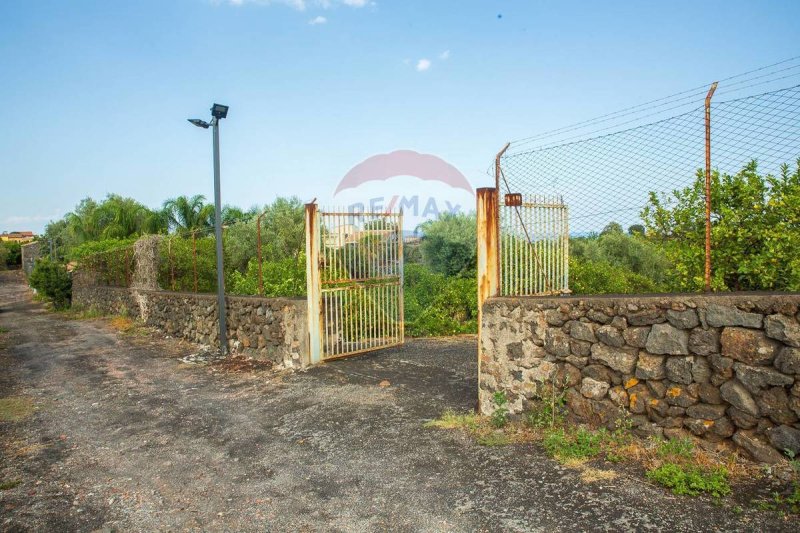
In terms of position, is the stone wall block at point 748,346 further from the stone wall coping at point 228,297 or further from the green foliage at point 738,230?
the stone wall coping at point 228,297

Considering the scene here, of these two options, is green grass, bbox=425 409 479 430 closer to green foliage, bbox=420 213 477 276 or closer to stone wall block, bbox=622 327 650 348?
stone wall block, bbox=622 327 650 348

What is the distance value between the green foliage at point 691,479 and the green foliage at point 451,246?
13.4 m

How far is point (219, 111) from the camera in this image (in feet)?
33.4

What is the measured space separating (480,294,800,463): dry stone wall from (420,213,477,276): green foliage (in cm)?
1193

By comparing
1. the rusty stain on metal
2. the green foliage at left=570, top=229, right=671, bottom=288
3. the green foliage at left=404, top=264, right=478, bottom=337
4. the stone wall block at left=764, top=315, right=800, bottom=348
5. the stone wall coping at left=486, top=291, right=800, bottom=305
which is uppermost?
the rusty stain on metal

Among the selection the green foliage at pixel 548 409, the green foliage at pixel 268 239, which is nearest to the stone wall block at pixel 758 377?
the green foliage at pixel 548 409

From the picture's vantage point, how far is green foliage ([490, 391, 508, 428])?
211 inches

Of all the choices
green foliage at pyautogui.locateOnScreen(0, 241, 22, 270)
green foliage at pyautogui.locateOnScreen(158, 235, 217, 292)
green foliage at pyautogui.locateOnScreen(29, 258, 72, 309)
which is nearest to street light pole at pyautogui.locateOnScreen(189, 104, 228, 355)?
green foliage at pyautogui.locateOnScreen(158, 235, 217, 292)

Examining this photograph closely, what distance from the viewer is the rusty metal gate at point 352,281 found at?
8.69 metres

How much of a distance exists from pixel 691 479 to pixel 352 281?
611 centimetres

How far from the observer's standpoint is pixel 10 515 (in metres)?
3.93

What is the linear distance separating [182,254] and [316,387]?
9.38 m

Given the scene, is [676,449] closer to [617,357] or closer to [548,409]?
[617,357]

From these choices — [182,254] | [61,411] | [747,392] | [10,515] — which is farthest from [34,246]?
[747,392]
